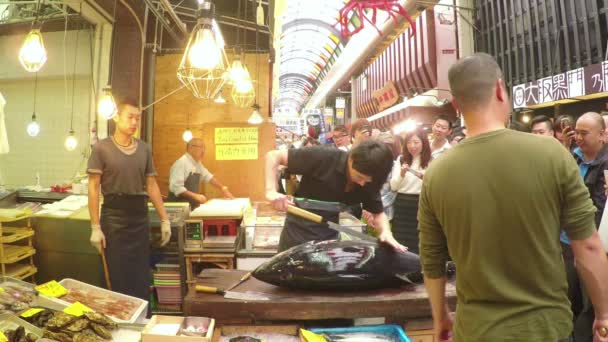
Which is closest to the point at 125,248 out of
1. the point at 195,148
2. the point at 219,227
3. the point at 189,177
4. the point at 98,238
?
the point at 98,238

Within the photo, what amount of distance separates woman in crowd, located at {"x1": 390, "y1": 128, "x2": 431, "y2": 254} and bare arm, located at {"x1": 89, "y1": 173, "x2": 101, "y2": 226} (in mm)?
3300

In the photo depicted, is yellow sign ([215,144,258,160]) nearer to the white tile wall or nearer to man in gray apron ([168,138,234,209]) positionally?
man in gray apron ([168,138,234,209])

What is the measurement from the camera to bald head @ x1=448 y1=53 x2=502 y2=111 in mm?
1596

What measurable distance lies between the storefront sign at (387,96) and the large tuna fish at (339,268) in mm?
13847

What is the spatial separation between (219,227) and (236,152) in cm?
477

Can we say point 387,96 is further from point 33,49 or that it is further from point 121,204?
point 121,204

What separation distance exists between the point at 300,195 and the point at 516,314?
2020mm

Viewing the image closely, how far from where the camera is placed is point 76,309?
2494 millimetres

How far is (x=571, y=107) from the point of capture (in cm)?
875

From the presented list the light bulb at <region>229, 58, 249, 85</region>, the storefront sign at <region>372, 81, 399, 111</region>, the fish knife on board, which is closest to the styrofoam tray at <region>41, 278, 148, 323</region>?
the fish knife on board

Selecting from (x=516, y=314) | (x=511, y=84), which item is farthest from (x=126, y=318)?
(x=511, y=84)

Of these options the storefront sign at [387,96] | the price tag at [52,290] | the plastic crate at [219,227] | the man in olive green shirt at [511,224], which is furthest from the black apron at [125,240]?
the storefront sign at [387,96]

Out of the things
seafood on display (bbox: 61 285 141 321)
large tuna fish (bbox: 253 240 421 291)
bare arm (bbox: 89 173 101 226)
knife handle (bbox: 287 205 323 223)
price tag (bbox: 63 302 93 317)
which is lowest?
seafood on display (bbox: 61 285 141 321)

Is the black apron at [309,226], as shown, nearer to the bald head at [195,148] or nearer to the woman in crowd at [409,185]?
the woman in crowd at [409,185]
